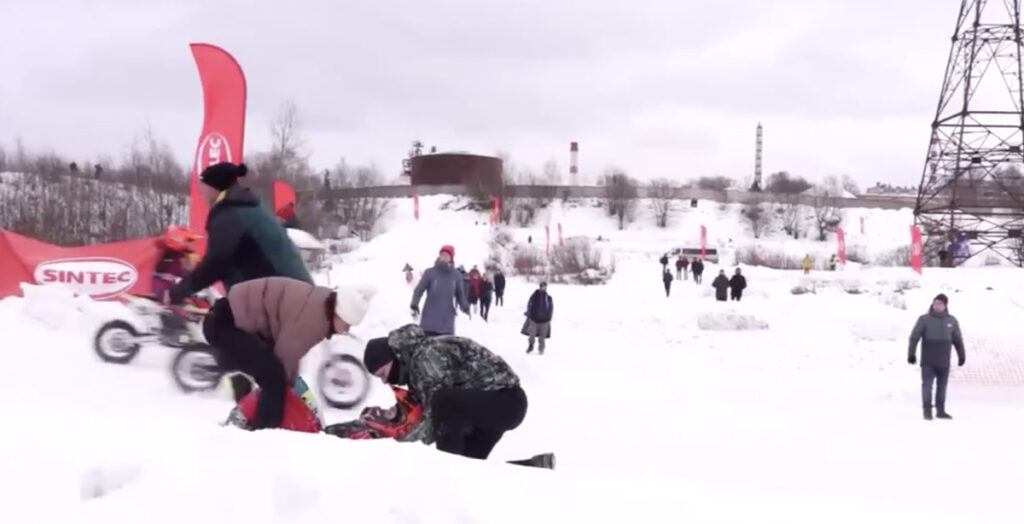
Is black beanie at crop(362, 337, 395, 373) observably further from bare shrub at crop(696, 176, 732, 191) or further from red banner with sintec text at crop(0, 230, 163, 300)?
bare shrub at crop(696, 176, 732, 191)

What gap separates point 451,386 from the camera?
4820mm

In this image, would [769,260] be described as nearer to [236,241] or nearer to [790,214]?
[790,214]

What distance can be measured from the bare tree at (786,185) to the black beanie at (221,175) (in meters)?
81.9

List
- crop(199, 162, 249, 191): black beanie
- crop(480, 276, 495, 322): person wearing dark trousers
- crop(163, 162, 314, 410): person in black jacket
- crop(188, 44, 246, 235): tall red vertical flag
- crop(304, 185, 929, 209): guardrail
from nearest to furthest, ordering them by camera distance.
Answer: crop(163, 162, 314, 410): person in black jacket → crop(199, 162, 249, 191): black beanie → crop(188, 44, 246, 235): tall red vertical flag → crop(480, 276, 495, 322): person wearing dark trousers → crop(304, 185, 929, 209): guardrail

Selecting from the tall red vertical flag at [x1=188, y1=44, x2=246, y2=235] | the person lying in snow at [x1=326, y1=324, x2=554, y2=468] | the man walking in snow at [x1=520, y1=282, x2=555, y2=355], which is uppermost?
the tall red vertical flag at [x1=188, y1=44, x2=246, y2=235]

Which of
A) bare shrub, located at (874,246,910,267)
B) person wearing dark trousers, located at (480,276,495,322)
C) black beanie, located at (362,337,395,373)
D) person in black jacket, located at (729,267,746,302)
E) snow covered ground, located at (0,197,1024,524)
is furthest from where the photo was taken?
bare shrub, located at (874,246,910,267)

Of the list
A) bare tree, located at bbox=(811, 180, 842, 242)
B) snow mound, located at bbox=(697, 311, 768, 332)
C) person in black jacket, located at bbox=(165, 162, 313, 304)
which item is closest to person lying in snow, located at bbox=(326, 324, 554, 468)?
person in black jacket, located at bbox=(165, 162, 313, 304)

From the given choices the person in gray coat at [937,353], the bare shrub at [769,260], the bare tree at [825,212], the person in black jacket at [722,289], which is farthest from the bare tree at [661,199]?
the person in gray coat at [937,353]

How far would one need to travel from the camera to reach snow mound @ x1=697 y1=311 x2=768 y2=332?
1834cm

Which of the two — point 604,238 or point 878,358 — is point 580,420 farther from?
point 604,238

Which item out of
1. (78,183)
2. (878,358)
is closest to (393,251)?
(78,183)

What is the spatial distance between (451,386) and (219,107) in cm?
818

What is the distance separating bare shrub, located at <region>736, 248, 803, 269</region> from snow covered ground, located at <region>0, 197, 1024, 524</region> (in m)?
22.6

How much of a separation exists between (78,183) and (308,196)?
11562 millimetres
